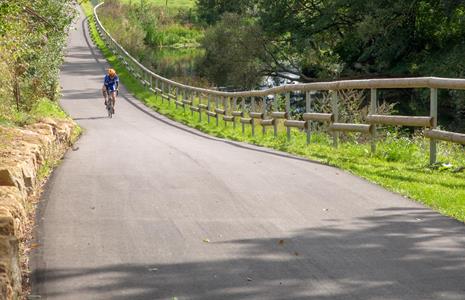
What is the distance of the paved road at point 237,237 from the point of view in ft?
20.0

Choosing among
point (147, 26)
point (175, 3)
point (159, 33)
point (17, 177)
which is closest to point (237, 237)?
point (17, 177)

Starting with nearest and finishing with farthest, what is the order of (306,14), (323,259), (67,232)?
(323,259) → (67,232) → (306,14)

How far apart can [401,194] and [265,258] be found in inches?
143

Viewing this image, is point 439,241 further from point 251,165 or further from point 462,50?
point 462,50

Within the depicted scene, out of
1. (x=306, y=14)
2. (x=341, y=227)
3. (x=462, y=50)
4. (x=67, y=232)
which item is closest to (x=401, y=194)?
(x=341, y=227)

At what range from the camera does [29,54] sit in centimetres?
2138

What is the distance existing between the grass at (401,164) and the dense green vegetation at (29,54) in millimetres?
5351

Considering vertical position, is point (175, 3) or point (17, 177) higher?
point (175, 3)

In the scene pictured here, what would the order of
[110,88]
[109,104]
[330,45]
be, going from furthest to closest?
[330,45], [109,104], [110,88]

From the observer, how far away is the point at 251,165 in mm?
13047

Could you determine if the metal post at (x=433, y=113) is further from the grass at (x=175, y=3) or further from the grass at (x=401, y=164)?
the grass at (x=175, y=3)

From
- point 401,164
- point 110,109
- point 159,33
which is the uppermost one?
point 159,33

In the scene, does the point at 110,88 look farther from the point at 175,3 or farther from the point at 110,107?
the point at 175,3

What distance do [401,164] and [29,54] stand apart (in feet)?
38.8
